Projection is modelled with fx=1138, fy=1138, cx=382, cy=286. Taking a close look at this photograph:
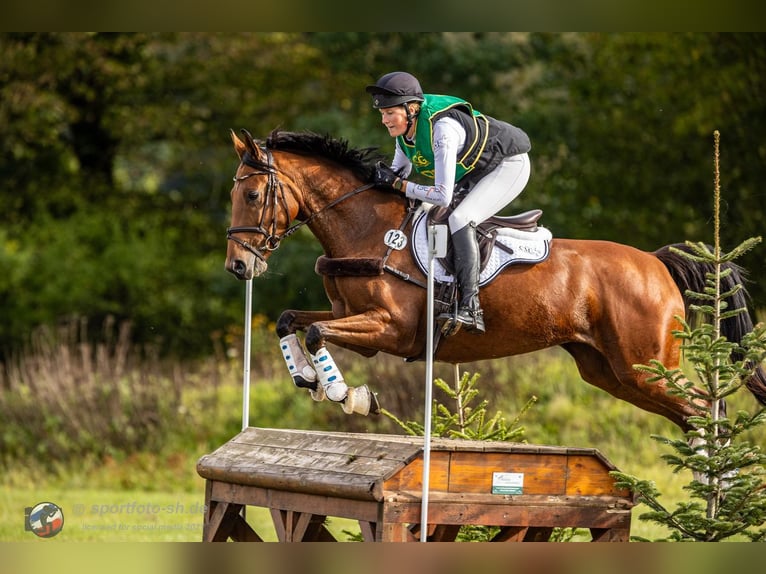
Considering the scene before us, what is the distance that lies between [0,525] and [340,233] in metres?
5.05

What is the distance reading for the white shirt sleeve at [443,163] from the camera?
555cm

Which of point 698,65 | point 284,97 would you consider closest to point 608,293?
point 698,65

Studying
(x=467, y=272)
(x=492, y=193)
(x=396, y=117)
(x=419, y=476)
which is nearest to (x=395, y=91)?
→ (x=396, y=117)

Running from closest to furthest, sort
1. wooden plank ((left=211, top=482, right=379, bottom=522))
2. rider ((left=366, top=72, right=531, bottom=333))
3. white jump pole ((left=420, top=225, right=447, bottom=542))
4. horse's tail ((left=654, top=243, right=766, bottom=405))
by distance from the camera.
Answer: white jump pole ((left=420, top=225, right=447, bottom=542))
wooden plank ((left=211, top=482, right=379, bottom=522))
rider ((left=366, top=72, right=531, bottom=333))
horse's tail ((left=654, top=243, right=766, bottom=405))

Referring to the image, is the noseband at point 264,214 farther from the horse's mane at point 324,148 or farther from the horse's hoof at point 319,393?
the horse's hoof at point 319,393

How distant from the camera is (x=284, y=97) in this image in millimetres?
17391

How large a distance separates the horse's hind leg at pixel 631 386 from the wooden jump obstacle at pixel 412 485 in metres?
0.59

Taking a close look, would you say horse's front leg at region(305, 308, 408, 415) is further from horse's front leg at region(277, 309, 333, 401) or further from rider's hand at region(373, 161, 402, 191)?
rider's hand at region(373, 161, 402, 191)

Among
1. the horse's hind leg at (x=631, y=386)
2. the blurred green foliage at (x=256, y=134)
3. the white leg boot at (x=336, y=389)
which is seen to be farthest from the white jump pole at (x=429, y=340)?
the blurred green foliage at (x=256, y=134)

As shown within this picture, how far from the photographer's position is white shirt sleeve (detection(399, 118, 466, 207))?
5.55 m

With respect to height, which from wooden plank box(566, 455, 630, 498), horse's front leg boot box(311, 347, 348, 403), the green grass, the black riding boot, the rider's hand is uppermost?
the rider's hand

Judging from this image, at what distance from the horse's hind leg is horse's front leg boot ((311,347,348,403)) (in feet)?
4.63

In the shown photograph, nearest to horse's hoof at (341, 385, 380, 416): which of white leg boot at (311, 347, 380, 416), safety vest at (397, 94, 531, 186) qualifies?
white leg boot at (311, 347, 380, 416)
